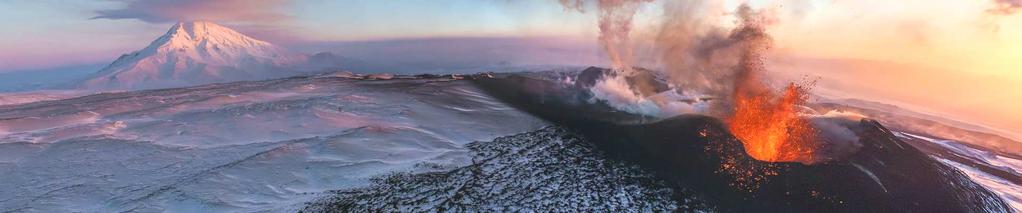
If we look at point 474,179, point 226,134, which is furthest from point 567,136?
point 226,134

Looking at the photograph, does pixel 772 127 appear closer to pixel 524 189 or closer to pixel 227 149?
pixel 524 189

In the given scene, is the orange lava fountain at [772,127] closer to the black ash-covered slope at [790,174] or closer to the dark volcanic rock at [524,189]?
the black ash-covered slope at [790,174]

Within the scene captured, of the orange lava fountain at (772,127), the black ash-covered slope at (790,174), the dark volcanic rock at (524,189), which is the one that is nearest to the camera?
the dark volcanic rock at (524,189)

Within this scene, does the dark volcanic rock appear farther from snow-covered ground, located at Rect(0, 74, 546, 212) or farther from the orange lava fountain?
the orange lava fountain

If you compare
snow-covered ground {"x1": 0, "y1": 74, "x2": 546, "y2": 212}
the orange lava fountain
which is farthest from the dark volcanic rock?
the orange lava fountain

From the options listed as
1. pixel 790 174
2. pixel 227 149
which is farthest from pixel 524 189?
pixel 227 149

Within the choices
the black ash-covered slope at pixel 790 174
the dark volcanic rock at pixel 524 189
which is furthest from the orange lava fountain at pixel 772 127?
the dark volcanic rock at pixel 524 189
